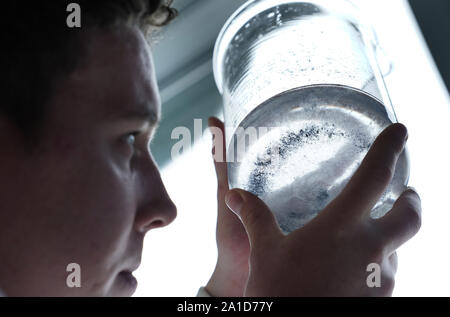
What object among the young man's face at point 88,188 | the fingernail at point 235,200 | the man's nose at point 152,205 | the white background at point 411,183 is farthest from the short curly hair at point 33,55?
the white background at point 411,183

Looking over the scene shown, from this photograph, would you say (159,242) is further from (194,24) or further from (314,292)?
(314,292)

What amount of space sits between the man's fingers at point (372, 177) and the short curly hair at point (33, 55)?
1.30ft

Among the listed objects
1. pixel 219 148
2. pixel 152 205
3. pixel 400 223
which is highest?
pixel 219 148

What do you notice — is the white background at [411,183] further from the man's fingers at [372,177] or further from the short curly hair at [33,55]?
the short curly hair at [33,55]

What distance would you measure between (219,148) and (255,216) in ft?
0.96

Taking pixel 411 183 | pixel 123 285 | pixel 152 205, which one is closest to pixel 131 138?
pixel 152 205

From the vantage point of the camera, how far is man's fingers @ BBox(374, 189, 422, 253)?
1.72 feet

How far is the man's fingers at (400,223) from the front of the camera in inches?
20.6

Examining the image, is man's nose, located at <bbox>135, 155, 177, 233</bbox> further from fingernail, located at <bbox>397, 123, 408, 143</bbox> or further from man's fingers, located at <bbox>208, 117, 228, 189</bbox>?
fingernail, located at <bbox>397, 123, 408, 143</bbox>

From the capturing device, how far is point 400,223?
534 mm

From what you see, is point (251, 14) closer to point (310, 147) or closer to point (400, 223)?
point (310, 147)

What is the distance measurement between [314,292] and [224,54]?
17.8 inches

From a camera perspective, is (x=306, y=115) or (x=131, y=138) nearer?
(x=306, y=115)

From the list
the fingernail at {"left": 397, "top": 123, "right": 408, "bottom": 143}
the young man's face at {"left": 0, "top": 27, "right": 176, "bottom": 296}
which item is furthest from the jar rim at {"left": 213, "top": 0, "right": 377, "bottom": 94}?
the fingernail at {"left": 397, "top": 123, "right": 408, "bottom": 143}
